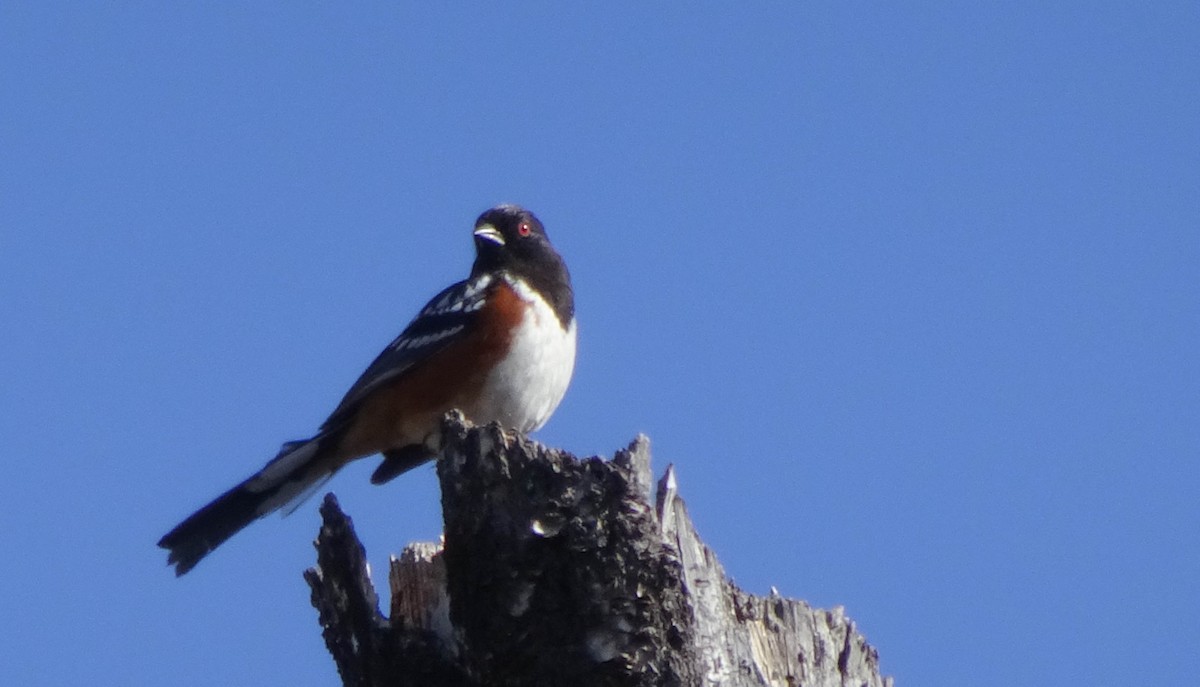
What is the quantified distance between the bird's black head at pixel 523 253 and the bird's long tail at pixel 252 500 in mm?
1377

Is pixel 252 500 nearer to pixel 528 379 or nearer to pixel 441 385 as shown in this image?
pixel 441 385

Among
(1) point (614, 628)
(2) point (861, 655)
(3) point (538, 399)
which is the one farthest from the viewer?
(3) point (538, 399)

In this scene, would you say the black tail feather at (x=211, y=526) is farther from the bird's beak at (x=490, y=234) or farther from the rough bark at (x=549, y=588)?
the rough bark at (x=549, y=588)

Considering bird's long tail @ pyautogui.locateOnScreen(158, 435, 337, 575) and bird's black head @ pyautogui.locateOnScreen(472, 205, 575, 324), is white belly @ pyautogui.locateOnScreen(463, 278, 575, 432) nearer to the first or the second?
bird's black head @ pyautogui.locateOnScreen(472, 205, 575, 324)

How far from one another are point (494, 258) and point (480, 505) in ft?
13.6

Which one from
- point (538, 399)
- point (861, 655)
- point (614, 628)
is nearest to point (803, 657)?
point (861, 655)

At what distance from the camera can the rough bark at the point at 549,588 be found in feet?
14.0

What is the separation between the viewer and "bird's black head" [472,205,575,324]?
8.23 meters

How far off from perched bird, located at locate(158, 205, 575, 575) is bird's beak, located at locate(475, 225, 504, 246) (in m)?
0.25

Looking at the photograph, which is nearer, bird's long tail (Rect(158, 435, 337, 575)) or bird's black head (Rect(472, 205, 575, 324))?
bird's long tail (Rect(158, 435, 337, 575))

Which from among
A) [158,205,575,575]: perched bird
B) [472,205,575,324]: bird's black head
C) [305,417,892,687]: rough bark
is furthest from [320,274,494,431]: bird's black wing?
[305,417,892,687]: rough bark

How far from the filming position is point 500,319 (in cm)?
779

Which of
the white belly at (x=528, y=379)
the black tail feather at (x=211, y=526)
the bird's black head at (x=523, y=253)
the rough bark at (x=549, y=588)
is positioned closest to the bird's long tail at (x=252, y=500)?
the black tail feather at (x=211, y=526)

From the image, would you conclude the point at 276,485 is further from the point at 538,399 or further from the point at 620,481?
the point at 620,481
